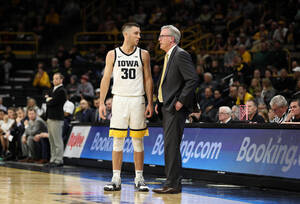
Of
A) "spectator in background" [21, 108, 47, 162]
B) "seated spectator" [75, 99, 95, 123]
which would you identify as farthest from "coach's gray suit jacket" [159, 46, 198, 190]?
"spectator in background" [21, 108, 47, 162]

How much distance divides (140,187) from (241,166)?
2179 mm

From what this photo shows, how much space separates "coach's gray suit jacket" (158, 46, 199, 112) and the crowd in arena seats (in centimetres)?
247

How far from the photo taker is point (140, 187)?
29.4ft

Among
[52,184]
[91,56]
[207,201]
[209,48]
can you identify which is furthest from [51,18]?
[207,201]

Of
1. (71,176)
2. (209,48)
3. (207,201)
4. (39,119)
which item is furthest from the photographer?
(209,48)

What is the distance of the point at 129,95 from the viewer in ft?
30.0

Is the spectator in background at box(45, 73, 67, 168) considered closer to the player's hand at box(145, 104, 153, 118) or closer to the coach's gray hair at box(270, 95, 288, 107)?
the coach's gray hair at box(270, 95, 288, 107)

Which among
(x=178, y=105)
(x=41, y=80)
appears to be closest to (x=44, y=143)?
(x=41, y=80)

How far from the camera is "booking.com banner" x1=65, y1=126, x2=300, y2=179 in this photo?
9531 millimetres

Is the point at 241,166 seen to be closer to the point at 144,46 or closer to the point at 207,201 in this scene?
the point at 207,201

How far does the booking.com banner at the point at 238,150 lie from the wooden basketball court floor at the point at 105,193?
35 cm

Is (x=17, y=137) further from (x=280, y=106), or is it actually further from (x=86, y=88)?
(x=280, y=106)

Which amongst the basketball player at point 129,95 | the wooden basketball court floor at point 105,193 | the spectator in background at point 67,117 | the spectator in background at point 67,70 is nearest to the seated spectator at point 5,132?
the spectator in background at point 67,117

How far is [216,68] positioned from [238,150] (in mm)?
9129
